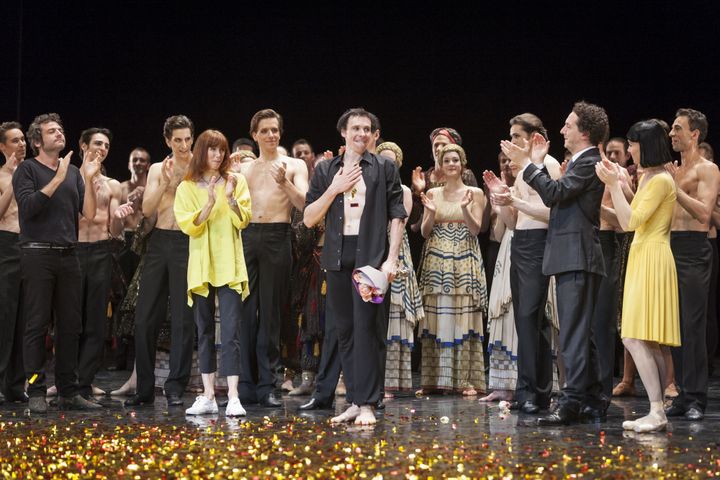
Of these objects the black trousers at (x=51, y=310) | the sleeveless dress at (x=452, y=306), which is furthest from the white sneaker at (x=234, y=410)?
the sleeveless dress at (x=452, y=306)

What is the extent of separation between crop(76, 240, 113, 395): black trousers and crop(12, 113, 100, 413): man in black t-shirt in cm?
14

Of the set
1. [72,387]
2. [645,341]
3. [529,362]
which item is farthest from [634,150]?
[72,387]

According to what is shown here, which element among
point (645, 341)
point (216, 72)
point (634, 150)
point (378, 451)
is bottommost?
point (378, 451)

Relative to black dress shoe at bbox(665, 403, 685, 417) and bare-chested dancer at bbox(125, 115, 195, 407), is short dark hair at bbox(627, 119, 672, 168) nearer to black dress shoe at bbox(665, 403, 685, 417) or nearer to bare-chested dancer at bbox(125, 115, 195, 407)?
black dress shoe at bbox(665, 403, 685, 417)

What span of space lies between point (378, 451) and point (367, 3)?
548 centimetres

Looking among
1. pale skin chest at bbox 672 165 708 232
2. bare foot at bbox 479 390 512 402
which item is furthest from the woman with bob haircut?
pale skin chest at bbox 672 165 708 232

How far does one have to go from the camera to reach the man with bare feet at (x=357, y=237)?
4742 mm

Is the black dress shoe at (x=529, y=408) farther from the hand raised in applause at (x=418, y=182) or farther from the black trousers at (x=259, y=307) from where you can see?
the hand raised in applause at (x=418, y=182)

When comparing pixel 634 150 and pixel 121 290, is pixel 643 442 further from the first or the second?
pixel 121 290

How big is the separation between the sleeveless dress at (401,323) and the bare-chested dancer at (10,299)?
2.15m

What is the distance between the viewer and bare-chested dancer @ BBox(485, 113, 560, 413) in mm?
5195

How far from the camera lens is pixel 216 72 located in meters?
8.86

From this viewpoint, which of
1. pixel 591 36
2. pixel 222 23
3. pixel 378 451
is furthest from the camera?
pixel 222 23

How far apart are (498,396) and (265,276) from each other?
60.0 inches
